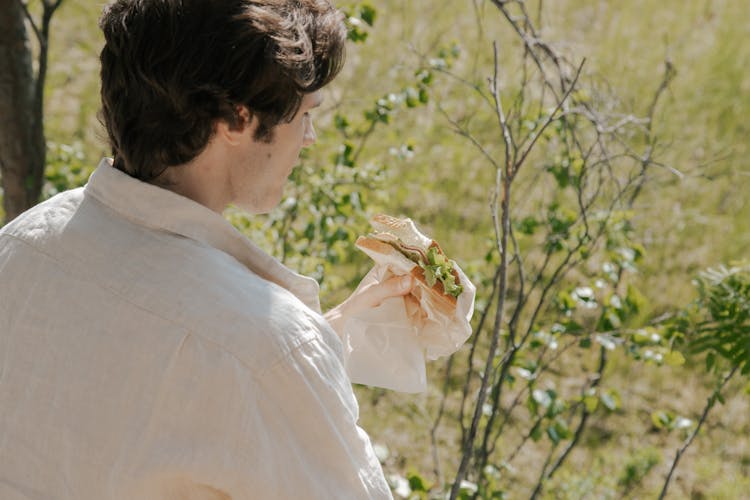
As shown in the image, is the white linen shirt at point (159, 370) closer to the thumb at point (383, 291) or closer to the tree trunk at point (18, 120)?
the thumb at point (383, 291)

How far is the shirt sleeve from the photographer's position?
3.49 ft

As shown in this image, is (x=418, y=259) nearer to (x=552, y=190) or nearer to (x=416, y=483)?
(x=416, y=483)

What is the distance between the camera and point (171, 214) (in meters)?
1.17

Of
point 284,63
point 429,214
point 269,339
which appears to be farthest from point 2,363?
point 429,214

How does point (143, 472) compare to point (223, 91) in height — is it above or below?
below

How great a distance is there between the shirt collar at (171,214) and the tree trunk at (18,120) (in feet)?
4.45

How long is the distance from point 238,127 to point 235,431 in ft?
1.32

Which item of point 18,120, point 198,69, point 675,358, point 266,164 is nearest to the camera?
point 198,69

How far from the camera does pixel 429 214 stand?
15.3 ft

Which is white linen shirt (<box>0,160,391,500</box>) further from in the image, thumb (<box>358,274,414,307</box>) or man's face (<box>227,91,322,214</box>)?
thumb (<box>358,274,414,307</box>)

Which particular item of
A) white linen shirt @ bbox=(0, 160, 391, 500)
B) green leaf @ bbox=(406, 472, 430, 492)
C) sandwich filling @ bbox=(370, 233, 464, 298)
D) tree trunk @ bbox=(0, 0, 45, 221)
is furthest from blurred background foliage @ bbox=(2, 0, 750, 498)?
sandwich filling @ bbox=(370, 233, 464, 298)

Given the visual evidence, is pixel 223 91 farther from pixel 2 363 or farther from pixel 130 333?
pixel 2 363

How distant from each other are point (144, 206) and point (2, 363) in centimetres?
27

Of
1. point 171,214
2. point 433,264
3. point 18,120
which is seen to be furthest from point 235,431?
point 18,120
